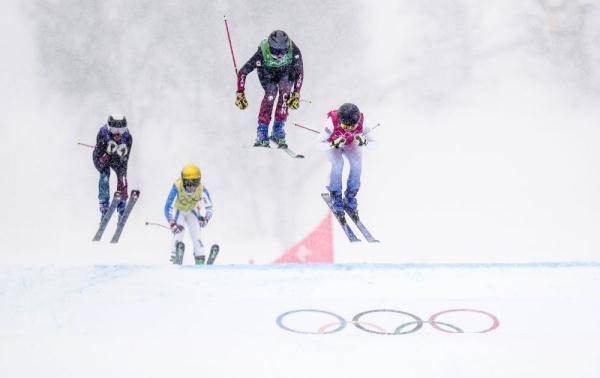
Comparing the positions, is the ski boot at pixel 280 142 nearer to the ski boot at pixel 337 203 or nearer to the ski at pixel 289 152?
the ski at pixel 289 152

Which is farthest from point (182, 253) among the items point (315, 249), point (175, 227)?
point (315, 249)

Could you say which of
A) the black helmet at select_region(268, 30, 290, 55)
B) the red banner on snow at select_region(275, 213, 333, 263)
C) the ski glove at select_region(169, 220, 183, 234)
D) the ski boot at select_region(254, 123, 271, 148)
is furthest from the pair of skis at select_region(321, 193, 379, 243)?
the black helmet at select_region(268, 30, 290, 55)

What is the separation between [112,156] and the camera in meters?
5.48

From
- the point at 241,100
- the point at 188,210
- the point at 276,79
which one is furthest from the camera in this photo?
the point at 241,100

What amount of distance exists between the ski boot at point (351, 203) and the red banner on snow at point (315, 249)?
0.23 metres

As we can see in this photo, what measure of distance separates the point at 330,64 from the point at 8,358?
4.50m

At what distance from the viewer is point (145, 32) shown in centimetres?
653

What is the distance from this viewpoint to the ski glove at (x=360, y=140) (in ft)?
17.5

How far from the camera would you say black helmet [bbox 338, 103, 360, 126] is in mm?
5121

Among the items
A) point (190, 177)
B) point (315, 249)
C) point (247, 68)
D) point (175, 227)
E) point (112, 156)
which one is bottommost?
point (315, 249)

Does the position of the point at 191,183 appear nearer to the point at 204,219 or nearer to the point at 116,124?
the point at 204,219

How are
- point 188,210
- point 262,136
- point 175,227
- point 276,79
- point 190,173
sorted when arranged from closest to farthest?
point 190,173, point 175,227, point 188,210, point 276,79, point 262,136

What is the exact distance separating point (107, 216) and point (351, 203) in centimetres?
233

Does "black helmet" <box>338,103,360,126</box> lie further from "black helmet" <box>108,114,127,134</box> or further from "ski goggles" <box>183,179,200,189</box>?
"black helmet" <box>108,114,127,134</box>
